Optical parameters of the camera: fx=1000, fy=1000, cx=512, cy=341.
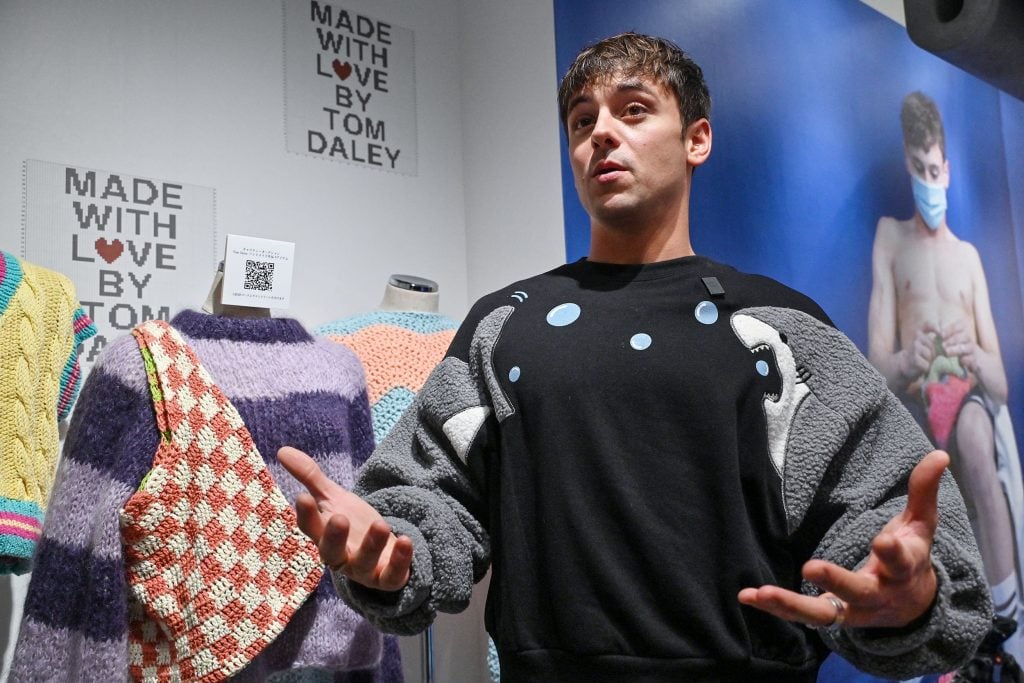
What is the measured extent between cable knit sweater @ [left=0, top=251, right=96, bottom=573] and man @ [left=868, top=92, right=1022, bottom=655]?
4.82ft

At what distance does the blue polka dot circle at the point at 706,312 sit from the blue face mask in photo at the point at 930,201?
817 millimetres

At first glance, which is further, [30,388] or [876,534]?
[30,388]

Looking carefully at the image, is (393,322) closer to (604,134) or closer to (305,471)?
(604,134)

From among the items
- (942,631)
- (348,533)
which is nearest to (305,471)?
(348,533)

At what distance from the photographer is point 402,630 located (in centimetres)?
112

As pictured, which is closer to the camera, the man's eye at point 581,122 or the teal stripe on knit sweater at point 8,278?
the man's eye at point 581,122

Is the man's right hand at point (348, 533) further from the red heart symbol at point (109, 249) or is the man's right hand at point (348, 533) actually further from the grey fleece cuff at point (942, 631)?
the red heart symbol at point (109, 249)

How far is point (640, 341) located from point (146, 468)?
0.82 m

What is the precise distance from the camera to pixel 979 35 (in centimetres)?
74

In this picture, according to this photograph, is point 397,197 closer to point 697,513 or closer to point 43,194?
point 43,194

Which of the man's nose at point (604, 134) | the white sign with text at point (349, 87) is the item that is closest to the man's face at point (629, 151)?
the man's nose at point (604, 134)

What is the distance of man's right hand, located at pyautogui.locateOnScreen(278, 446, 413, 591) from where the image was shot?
3.08ft

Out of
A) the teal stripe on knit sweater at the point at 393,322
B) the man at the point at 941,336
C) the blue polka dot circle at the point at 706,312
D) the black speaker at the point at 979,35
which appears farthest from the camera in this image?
the teal stripe on knit sweater at the point at 393,322

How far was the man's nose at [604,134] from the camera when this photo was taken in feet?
4.12
